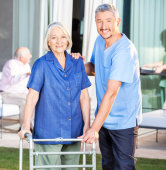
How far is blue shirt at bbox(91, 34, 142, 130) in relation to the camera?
257cm

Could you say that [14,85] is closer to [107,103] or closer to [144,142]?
[144,142]

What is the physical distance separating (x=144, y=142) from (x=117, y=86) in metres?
3.28

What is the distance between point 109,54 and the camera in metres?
2.66

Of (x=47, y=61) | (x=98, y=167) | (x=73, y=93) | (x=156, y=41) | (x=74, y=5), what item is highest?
(x=74, y=5)

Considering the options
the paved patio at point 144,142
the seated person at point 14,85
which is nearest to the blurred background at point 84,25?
the paved patio at point 144,142

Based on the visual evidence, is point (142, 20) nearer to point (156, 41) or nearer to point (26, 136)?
point (156, 41)

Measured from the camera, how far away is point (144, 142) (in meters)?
5.71

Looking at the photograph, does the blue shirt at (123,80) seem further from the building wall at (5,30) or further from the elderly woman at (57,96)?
the building wall at (5,30)

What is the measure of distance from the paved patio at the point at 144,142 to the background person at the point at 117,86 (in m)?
2.30

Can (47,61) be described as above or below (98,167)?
above

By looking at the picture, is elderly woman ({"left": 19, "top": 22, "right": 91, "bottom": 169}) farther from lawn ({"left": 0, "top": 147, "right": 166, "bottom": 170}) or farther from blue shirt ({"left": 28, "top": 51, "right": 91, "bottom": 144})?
lawn ({"left": 0, "top": 147, "right": 166, "bottom": 170})

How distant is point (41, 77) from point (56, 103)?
17cm

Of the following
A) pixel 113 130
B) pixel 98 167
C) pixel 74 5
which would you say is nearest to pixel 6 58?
pixel 74 5

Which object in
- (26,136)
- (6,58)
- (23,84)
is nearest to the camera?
(26,136)
